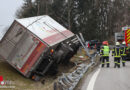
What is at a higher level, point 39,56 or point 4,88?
point 39,56

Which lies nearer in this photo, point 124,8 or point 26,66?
point 26,66

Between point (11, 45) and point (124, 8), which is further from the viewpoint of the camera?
point (124, 8)

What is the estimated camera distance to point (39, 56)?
37.2 feet

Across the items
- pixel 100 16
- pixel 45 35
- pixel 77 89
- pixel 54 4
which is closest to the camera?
pixel 77 89

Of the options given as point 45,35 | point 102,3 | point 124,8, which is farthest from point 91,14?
point 45,35

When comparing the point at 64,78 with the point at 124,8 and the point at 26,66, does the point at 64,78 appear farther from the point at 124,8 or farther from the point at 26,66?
the point at 124,8

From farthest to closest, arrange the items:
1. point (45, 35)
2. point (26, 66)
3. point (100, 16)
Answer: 1. point (100, 16)
2. point (45, 35)
3. point (26, 66)

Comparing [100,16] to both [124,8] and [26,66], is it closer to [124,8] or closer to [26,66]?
[124,8]

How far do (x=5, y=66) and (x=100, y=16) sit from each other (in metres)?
42.9

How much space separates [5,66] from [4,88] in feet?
14.2

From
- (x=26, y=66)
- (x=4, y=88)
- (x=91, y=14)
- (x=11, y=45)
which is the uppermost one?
(x=91, y=14)

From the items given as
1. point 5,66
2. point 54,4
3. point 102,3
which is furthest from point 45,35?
point 102,3

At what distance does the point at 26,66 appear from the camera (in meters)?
11.3

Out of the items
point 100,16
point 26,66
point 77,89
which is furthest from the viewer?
point 100,16
